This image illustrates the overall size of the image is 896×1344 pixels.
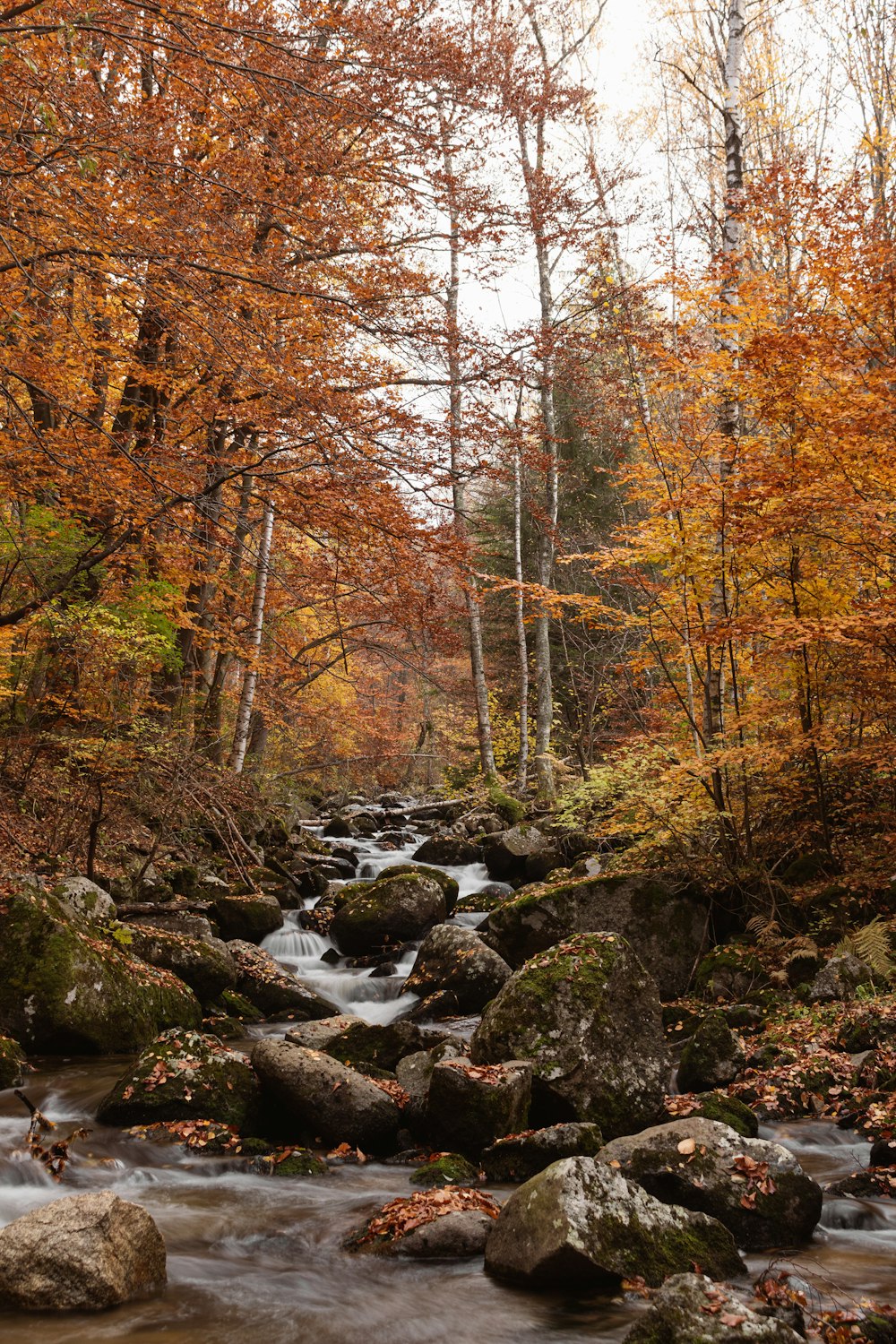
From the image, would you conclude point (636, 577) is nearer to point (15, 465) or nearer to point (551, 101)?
point (15, 465)

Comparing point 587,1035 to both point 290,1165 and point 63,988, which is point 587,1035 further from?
point 63,988

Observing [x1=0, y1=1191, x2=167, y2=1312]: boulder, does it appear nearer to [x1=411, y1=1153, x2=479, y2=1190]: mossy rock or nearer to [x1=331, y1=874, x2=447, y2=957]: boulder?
[x1=411, y1=1153, x2=479, y2=1190]: mossy rock

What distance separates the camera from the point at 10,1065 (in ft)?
20.6

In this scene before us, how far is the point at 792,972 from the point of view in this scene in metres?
7.71

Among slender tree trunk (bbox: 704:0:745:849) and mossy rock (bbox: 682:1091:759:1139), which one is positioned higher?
slender tree trunk (bbox: 704:0:745:849)

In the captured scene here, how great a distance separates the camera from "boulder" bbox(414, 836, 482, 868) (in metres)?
15.0

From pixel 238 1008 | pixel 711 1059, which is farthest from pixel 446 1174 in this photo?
pixel 238 1008

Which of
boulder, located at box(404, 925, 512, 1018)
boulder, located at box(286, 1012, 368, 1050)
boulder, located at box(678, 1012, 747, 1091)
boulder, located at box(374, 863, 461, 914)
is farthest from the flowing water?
boulder, located at box(374, 863, 461, 914)

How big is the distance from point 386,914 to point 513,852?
331 centimetres

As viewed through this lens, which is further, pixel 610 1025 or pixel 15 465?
pixel 15 465

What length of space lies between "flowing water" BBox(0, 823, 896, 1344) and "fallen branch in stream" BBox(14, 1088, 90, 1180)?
0.22 ft

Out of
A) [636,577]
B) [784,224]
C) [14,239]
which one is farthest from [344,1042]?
[784,224]

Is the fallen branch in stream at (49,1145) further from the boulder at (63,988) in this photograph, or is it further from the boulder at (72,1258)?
the boulder at (63,988)

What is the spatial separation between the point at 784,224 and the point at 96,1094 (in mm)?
9489
